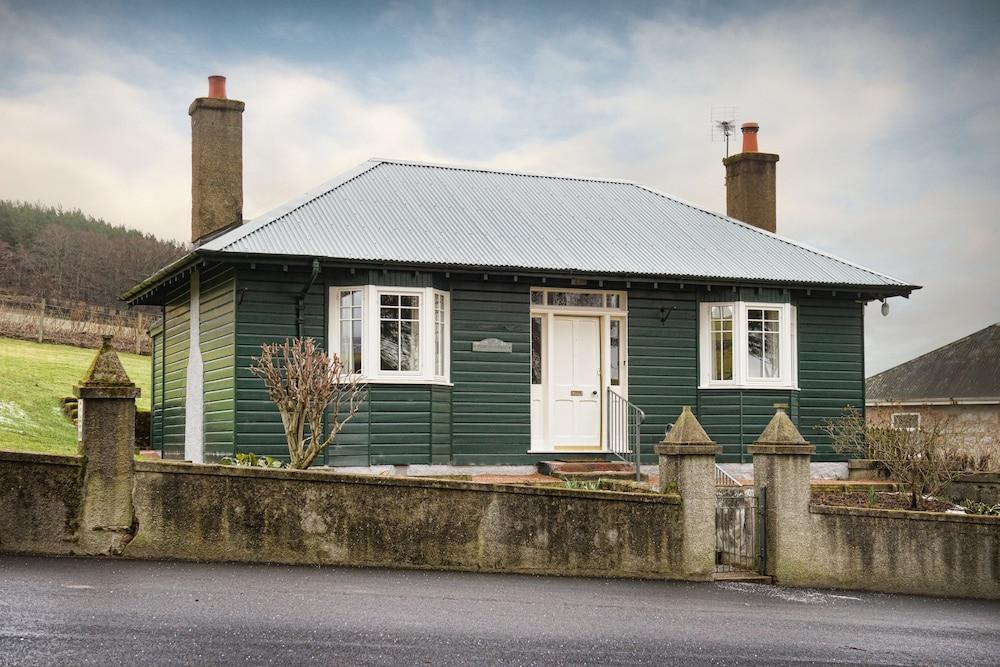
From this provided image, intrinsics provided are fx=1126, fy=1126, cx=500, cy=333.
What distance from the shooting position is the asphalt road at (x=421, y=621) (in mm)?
7988

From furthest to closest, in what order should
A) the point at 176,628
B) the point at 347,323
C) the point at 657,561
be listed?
the point at 347,323, the point at 657,561, the point at 176,628

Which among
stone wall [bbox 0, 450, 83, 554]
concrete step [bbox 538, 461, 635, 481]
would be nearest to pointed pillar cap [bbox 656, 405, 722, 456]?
concrete step [bbox 538, 461, 635, 481]

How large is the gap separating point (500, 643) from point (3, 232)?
57386 mm

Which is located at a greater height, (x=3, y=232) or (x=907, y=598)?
(x=3, y=232)

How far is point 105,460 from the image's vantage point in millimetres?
11016

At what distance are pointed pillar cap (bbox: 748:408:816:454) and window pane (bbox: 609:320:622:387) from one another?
5.61 meters

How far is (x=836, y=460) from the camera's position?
1981 cm

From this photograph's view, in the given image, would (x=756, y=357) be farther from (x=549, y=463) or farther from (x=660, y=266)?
(x=549, y=463)

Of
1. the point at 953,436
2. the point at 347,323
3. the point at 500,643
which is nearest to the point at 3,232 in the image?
the point at 347,323

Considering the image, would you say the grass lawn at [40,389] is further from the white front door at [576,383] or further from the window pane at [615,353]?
the window pane at [615,353]

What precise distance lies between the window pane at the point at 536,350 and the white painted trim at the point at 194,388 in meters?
5.37

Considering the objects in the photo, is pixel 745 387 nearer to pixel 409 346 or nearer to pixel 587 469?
pixel 587 469

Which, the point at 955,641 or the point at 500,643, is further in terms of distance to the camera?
the point at 955,641

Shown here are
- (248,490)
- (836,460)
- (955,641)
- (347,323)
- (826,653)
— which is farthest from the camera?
(836,460)
